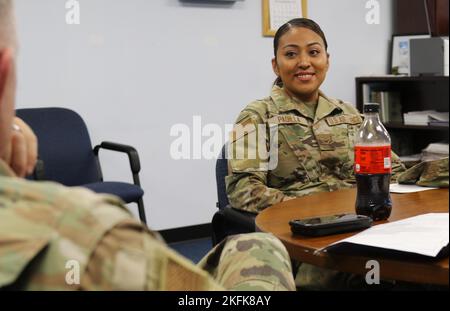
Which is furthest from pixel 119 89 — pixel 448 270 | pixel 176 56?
pixel 448 270

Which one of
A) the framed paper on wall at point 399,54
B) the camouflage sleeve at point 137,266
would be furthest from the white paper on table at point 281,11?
the camouflage sleeve at point 137,266

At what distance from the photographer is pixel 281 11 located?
384 cm

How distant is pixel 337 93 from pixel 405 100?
1.49 feet

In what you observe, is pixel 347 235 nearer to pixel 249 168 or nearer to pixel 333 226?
pixel 333 226

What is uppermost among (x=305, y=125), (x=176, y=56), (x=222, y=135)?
(x=176, y=56)

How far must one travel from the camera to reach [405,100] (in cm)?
409

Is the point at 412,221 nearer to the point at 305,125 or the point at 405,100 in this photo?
the point at 305,125

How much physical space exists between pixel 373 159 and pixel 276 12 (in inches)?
108

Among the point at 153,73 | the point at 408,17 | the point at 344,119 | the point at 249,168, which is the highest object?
the point at 408,17

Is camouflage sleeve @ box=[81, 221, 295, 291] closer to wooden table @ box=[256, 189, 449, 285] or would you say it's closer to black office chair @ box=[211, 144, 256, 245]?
wooden table @ box=[256, 189, 449, 285]

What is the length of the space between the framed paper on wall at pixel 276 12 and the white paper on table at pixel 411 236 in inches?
110

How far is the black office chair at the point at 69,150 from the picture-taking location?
2914 mm

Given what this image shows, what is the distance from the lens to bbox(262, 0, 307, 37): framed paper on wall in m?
3.78

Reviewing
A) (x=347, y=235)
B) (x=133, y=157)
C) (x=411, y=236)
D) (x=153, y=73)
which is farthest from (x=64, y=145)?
(x=411, y=236)
